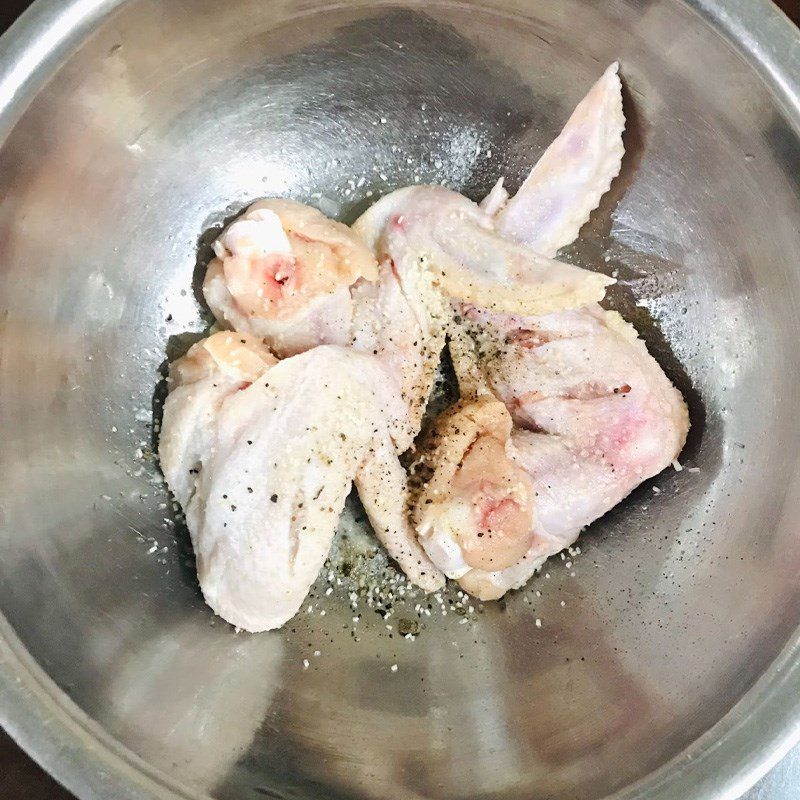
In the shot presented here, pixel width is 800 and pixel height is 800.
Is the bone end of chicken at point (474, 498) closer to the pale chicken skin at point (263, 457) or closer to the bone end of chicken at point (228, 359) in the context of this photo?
the pale chicken skin at point (263, 457)

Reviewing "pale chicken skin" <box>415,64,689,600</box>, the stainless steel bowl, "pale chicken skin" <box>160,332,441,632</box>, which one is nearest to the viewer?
the stainless steel bowl

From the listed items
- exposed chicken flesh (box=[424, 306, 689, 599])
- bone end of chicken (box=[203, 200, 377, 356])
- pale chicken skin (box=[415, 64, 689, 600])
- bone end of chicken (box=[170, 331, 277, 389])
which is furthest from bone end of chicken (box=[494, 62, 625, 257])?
bone end of chicken (box=[170, 331, 277, 389])

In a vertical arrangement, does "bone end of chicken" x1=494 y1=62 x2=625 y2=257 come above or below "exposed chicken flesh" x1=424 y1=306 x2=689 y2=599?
above

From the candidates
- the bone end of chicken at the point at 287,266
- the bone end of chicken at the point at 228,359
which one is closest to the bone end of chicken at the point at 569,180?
the bone end of chicken at the point at 287,266

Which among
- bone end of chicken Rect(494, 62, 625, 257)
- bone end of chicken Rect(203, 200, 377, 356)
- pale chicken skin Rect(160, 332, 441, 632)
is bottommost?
pale chicken skin Rect(160, 332, 441, 632)

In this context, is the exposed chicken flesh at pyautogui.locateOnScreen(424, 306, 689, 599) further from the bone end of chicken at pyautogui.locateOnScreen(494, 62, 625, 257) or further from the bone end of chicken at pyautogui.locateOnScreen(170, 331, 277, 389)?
the bone end of chicken at pyautogui.locateOnScreen(170, 331, 277, 389)

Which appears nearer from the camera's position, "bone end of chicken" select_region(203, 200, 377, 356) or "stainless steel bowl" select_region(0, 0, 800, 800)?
"stainless steel bowl" select_region(0, 0, 800, 800)

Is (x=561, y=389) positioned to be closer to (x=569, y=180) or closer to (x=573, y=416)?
(x=573, y=416)
